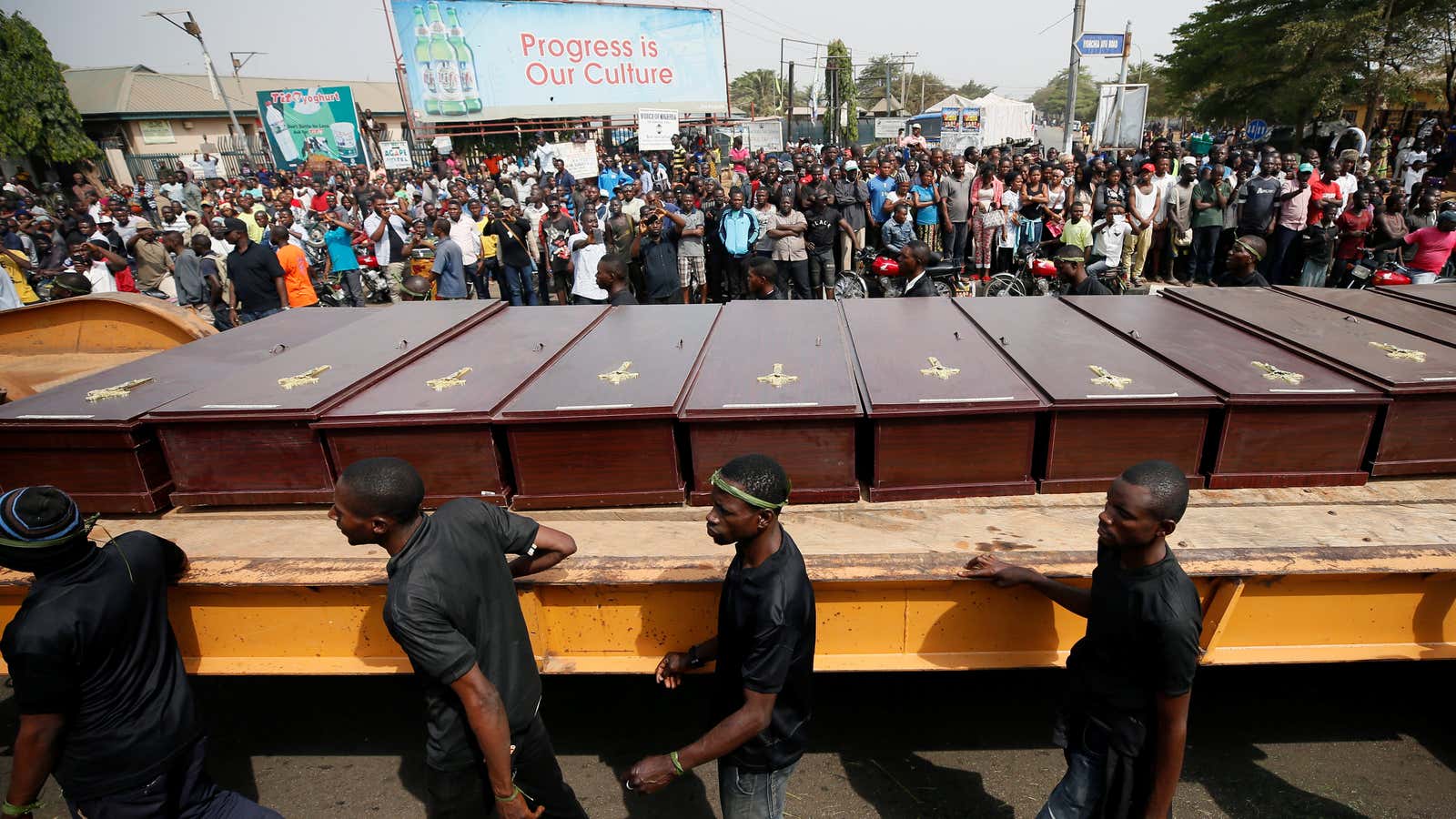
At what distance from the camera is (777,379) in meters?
Answer: 3.04

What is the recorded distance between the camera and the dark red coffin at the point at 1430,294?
13.2 feet

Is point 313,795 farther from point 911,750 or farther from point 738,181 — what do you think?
point 738,181

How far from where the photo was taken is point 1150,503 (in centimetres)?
182

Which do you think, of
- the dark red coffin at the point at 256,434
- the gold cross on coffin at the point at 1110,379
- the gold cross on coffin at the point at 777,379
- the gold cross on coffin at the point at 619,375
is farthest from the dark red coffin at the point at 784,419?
the dark red coffin at the point at 256,434

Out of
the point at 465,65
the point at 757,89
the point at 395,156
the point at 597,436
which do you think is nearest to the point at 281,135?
the point at 465,65

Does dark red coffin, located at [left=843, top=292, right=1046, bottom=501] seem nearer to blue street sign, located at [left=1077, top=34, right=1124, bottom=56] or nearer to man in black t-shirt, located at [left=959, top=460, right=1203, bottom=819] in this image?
man in black t-shirt, located at [left=959, top=460, right=1203, bottom=819]

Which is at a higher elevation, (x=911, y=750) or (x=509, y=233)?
(x=509, y=233)

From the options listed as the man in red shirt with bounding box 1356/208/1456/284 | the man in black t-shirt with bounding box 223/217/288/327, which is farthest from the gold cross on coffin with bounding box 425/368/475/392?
the man in red shirt with bounding box 1356/208/1456/284

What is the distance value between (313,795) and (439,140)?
70.0 feet

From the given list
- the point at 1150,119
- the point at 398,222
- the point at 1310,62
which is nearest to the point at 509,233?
the point at 398,222

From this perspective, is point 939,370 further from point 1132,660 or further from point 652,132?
point 652,132

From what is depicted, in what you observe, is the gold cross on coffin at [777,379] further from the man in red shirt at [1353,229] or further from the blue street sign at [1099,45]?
the blue street sign at [1099,45]

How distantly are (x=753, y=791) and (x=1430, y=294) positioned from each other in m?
5.10

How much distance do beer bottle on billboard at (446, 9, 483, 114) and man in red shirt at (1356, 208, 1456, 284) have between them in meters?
23.8
